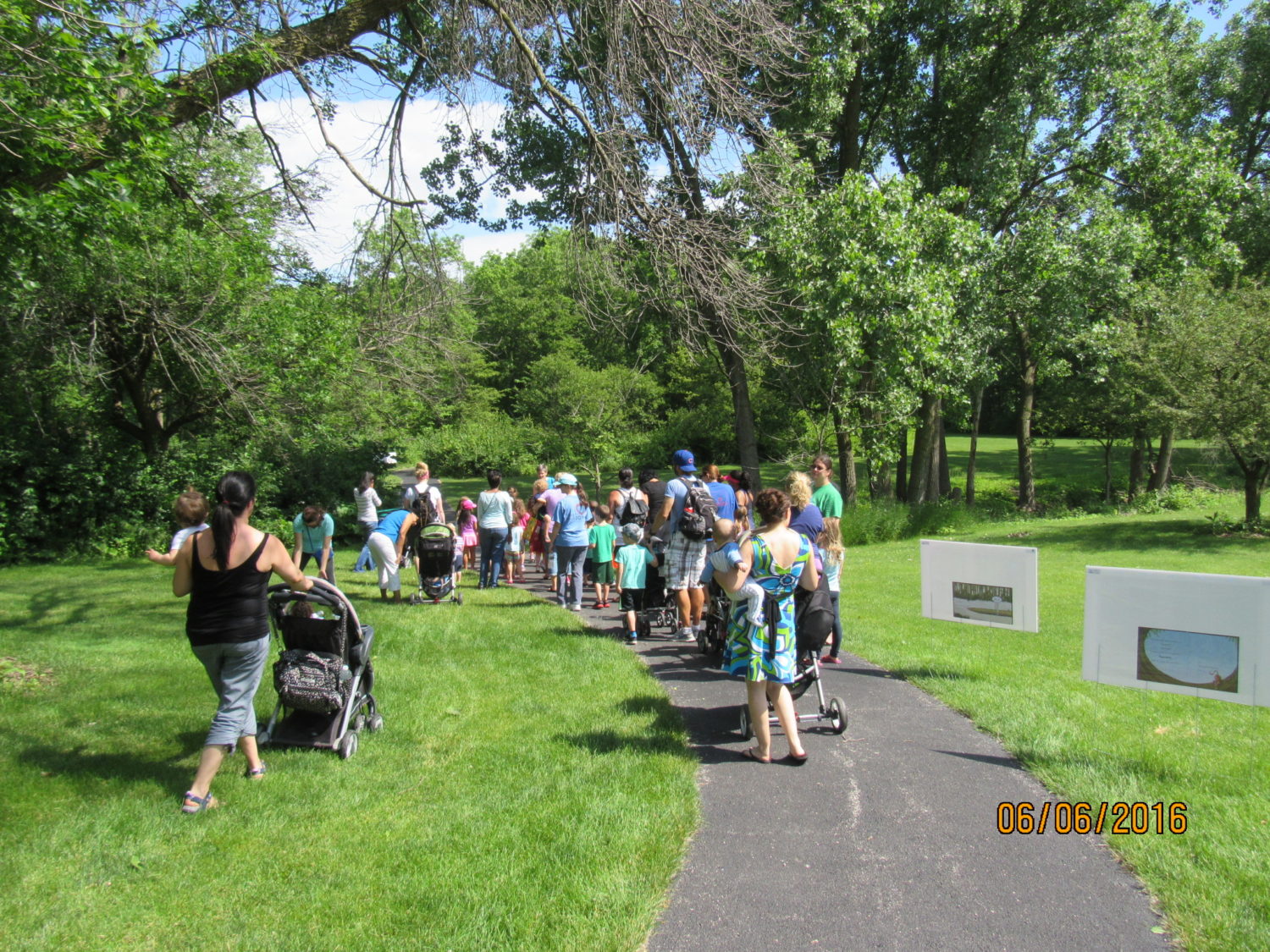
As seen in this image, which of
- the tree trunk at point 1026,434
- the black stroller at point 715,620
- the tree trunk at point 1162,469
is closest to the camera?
the black stroller at point 715,620

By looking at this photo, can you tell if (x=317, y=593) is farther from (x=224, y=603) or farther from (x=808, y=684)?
(x=808, y=684)

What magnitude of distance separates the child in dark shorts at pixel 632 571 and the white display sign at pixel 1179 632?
454 centimetres

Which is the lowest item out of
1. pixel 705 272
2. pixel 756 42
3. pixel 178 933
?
pixel 178 933

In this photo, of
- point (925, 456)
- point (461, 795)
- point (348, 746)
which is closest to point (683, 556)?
point (348, 746)

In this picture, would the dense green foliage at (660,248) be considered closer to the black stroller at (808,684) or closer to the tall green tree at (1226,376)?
the tall green tree at (1226,376)

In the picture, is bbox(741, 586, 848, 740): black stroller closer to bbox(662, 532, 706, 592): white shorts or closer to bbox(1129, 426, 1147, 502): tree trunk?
bbox(662, 532, 706, 592): white shorts

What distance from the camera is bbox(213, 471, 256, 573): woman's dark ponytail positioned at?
16.2 feet

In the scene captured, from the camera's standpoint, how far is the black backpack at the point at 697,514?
8.64 metres

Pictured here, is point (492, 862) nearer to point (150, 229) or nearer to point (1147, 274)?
point (150, 229)

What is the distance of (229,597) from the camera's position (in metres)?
4.96

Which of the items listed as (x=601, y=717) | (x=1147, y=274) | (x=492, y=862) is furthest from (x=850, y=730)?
(x=1147, y=274)

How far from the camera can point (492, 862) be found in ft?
13.9

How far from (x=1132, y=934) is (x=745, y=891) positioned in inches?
63.6
